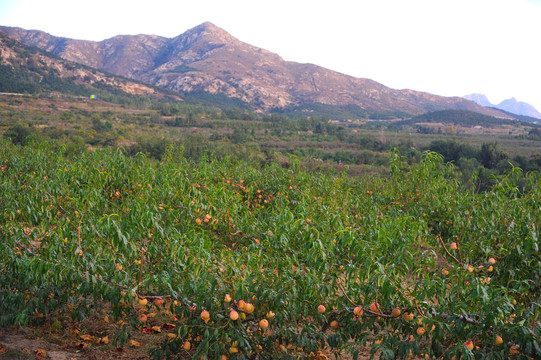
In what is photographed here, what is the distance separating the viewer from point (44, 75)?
230 ft

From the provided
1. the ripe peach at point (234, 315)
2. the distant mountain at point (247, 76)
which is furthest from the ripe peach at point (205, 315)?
the distant mountain at point (247, 76)

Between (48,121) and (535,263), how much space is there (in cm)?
4066

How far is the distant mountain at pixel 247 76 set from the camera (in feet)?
414

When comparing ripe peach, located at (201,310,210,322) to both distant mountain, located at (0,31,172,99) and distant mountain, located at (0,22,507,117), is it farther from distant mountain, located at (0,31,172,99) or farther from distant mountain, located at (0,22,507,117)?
distant mountain, located at (0,22,507,117)

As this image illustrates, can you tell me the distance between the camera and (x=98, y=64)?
183125 millimetres

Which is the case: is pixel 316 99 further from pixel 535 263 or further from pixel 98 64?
pixel 535 263

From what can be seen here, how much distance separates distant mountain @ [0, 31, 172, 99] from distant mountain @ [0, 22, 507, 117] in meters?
42.3

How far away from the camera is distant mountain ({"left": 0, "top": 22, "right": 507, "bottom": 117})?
12612 centimetres

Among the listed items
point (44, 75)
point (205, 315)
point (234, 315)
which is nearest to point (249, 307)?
point (234, 315)

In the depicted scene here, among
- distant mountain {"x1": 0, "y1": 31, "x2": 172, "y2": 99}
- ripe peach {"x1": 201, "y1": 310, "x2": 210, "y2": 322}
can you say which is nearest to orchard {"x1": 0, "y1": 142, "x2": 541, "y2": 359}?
ripe peach {"x1": 201, "y1": 310, "x2": 210, "y2": 322}

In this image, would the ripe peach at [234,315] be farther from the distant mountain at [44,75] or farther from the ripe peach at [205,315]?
the distant mountain at [44,75]

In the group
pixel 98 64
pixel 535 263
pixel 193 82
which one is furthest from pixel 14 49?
pixel 98 64

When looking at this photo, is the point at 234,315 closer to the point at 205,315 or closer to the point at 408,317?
the point at 205,315

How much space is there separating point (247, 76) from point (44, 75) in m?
79.9
